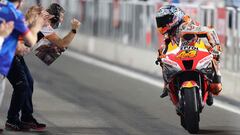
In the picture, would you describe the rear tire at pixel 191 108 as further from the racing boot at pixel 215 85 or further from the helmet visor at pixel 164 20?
the helmet visor at pixel 164 20

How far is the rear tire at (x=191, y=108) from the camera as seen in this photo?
11.6 metres

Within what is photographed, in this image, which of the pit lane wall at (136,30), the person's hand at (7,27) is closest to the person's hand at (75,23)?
the person's hand at (7,27)

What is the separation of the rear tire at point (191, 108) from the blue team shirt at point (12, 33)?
222cm

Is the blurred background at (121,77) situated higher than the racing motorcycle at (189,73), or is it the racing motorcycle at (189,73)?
the racing motorcycle at (189,73)

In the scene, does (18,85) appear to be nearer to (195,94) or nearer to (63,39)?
(63,39)

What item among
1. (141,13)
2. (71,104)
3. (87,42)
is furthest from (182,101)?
(87,42)

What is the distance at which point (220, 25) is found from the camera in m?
17.2

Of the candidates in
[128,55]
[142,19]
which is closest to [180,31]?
[142,19]

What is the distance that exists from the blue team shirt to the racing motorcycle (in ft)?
7.18

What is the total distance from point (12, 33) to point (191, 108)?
7.86 ft

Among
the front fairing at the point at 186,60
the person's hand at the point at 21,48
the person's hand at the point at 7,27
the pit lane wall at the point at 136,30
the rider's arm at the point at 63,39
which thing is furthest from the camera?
the pit lane wall at the point at 136,30

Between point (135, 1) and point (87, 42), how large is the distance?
3878 mm

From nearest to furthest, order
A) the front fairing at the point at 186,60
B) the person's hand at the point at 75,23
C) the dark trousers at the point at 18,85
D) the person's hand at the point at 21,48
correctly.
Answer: the person's hand at the point at 21,48
the person's hand at the point at 75,23
the front fairing at the point at 186,60
the dark trousers at the point at 18,85

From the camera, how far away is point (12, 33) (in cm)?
1048
